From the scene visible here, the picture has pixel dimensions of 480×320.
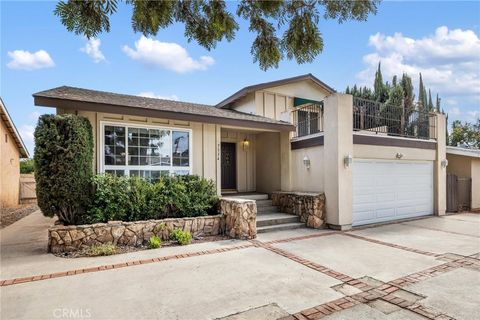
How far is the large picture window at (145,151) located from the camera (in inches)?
336

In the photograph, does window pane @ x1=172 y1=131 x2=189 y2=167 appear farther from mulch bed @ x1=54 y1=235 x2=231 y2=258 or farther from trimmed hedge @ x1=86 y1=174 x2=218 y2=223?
mulch bed @ x1=54 y1=235 x2=231 y2=258

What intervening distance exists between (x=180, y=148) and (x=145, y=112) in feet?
5.90

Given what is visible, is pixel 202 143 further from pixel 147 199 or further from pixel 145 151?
pixel 147 199

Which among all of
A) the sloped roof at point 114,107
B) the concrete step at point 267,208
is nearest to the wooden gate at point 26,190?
the sloped roof at point 114,107

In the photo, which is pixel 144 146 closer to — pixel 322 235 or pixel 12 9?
pixel 12 9

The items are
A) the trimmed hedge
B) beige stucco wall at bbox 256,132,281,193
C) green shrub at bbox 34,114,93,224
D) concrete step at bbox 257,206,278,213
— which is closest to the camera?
green shrub at bbox 34,114,93,224

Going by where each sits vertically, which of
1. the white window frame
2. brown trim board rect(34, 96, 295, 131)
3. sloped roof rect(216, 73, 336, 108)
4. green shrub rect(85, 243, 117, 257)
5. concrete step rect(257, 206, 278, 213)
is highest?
sloped roof rect(216, 73, 336, 108)

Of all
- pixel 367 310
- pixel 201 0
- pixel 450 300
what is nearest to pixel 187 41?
pixel 201 0

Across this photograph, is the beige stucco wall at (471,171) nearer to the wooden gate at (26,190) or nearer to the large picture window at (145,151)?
the large picture window at (145,151)

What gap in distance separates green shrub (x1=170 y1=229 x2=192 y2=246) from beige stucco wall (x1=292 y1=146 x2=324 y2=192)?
16.7ft

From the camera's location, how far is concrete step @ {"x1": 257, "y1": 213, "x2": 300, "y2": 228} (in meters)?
9.07

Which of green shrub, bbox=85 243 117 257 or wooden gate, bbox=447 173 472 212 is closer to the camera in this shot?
green shrub, bbox=85 243 117 257

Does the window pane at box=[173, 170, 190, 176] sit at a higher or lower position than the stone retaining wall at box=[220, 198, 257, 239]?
higher

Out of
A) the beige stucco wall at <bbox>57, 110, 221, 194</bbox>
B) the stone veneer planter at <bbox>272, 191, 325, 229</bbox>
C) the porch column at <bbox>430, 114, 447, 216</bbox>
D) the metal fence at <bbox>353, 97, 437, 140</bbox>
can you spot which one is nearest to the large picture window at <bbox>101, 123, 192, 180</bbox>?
the beige stucco wall at <bbox>57, 110, 221, 194</bbox>
